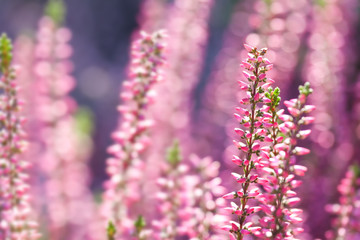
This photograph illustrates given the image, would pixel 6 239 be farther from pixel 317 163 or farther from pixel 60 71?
pixel 317 163

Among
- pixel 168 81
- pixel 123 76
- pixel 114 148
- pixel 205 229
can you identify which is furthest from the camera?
pixel 123 76

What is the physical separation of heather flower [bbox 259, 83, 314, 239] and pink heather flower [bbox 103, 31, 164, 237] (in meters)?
0.29

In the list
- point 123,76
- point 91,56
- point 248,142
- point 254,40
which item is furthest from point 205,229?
point 91,56

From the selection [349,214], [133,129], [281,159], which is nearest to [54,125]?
[133,129]

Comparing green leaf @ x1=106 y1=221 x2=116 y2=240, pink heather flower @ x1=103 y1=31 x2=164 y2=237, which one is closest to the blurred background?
pink heather flower @ x1=103 y1=31 x2=164 y2=237

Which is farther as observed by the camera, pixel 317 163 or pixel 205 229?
pixel 317 163

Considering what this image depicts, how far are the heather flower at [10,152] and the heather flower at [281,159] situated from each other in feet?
1.31

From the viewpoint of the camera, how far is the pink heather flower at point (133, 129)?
939 mm

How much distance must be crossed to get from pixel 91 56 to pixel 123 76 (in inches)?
10.3

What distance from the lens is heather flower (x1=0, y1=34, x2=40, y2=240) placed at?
0.90m

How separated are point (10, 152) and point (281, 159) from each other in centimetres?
46

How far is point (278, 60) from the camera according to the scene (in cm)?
146

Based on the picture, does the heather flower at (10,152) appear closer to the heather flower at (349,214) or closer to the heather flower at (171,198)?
the heather flower at (171,198)

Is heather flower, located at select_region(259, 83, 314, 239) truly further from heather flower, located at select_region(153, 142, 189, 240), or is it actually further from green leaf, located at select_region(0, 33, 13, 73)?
green leaf, located at select_region(0, 33, 13, 73)
